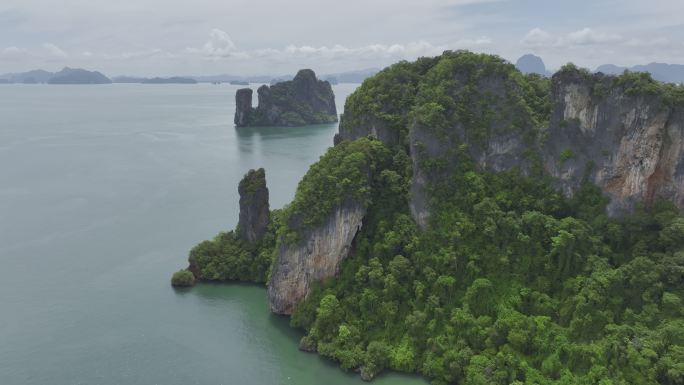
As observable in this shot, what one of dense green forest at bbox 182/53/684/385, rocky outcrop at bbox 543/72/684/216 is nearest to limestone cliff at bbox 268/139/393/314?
dense green forest at bbox 182/53/684/385

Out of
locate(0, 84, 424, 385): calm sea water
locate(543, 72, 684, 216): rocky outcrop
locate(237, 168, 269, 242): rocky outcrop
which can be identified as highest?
locate(543, 72, 684, 216): rocky outcrop

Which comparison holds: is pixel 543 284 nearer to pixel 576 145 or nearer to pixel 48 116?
pixel 576 145

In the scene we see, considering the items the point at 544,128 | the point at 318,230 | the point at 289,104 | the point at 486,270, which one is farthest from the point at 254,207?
the point at 289,104

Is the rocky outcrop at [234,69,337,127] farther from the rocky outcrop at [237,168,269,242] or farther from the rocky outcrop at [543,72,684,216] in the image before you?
the rocky outcrop at [543,72,684,216]

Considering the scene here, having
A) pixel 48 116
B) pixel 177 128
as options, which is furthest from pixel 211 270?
pixel 48 116

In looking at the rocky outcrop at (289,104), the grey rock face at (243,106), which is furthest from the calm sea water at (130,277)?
the rocky outcrop at (289,104)

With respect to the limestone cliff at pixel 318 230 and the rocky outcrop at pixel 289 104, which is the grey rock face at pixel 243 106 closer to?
the rocky outcrop at pixel 289 104

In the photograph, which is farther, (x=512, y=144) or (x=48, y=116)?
(x=48, y=116)
